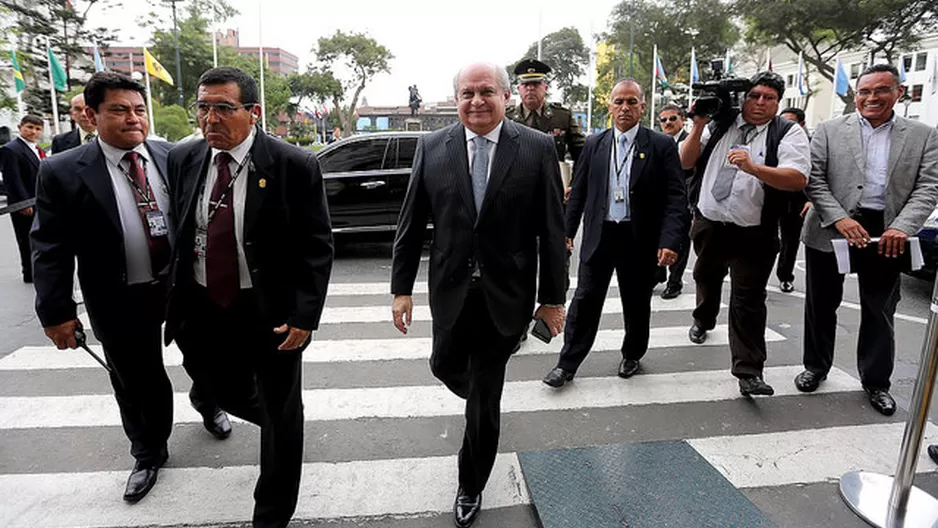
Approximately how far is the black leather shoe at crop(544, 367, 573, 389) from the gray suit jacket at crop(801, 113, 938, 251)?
6.09 feet

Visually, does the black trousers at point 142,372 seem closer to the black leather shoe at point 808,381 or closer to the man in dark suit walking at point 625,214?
the man in dark suit walking at point 625,214

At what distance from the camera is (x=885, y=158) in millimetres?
3564

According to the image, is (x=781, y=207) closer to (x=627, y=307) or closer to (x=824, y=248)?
(x=824, y=248)

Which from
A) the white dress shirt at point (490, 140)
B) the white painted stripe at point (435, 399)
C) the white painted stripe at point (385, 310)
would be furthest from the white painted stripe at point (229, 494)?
the white painted stripe at point (385, 310)

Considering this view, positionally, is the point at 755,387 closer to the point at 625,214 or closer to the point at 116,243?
the point at 625,214

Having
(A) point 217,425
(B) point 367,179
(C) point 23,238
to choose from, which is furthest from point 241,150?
(C) point 23,238

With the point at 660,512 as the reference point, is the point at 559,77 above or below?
above

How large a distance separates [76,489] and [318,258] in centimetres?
180

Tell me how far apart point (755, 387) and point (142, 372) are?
3606 mm

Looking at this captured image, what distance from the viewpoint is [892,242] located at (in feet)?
11.1

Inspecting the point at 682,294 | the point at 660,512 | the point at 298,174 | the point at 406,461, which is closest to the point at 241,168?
the point at 298,174

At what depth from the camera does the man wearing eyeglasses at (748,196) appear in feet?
11.7

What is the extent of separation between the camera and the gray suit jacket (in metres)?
3.47

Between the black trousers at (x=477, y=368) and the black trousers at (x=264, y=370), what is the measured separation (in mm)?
679
